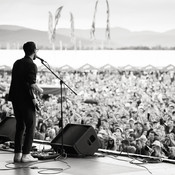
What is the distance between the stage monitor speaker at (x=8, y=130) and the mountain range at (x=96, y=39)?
50.5 ft

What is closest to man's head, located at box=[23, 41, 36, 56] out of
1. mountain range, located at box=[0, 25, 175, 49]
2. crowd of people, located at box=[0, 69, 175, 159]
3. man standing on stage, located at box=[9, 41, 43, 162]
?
man standing on stage, located at box=[9, 41, 43, 162]

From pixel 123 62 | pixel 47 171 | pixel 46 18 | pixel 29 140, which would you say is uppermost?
pixel 46 18

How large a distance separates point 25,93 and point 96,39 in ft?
68.2

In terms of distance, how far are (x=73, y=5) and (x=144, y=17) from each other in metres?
3.91

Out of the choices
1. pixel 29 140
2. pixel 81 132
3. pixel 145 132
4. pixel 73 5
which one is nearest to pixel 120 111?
pixel 145 132

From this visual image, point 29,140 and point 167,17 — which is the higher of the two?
point 167,17

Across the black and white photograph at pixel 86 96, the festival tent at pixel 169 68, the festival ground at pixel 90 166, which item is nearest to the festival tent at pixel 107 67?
the black and white photograph at pixel 86 96

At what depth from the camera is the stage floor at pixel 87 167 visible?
3750mm

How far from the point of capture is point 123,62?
19625 millimetres

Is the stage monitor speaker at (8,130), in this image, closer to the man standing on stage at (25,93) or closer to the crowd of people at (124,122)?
the crowd of people at (124,122)

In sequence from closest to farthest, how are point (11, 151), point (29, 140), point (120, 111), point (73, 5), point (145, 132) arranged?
point (29, 140), point (11, 151), point (145, 132), point (120, 111), point (73, 5)

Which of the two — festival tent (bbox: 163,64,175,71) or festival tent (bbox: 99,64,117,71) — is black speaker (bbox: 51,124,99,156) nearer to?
festival tent (bbox: 163,64,175,71)

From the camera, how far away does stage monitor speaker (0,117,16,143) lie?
17.3 ft

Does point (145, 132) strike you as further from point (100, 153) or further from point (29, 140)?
point (29, 140)
